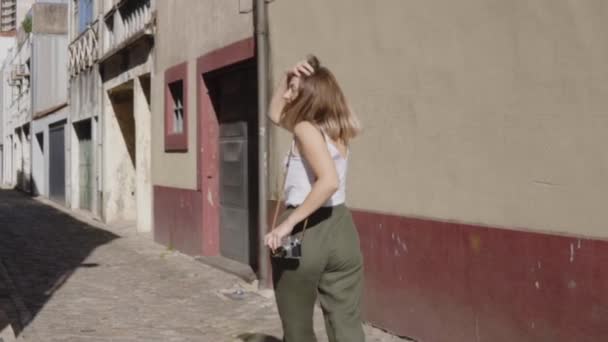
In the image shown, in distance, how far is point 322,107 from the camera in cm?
360

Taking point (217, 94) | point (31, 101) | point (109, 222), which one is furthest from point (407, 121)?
point (31, 101)

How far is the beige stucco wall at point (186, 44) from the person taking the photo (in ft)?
33.2

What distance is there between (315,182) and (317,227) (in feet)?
0.70

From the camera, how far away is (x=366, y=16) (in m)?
6.73

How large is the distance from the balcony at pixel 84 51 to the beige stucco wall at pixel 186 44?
17.8 feet

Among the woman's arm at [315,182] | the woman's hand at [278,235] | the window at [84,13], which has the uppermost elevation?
the window at [84,13]

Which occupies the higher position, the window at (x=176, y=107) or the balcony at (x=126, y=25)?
the balcony at (x=126, y=25)

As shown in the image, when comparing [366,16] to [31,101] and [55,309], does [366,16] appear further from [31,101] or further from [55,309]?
[31,101]

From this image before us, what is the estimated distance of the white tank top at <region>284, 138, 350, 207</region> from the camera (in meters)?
3.62

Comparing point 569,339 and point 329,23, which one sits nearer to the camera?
point 569,339

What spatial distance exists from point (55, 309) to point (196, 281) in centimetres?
201

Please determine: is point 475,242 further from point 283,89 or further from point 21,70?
point 21,70

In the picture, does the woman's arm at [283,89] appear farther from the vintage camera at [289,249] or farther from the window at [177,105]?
the window at [177,105]

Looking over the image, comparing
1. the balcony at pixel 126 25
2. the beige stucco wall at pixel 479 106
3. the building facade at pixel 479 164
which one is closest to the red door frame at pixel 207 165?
the balcony at pixel 126 25
